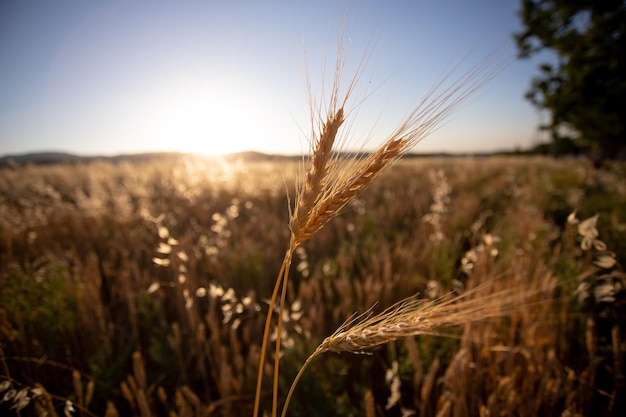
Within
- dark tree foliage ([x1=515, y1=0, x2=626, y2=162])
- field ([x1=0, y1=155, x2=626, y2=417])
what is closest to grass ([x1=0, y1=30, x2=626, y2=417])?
field ([x1=0, y1=155, x2=626, y2=417])

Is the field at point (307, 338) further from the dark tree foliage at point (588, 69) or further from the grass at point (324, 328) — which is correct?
the dark tree foliage at point (588, 69)

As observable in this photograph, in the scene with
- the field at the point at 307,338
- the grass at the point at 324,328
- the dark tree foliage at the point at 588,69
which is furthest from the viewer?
the dark tree foliage at the point at 588,69

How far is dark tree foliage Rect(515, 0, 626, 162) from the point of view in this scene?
31.9 ft

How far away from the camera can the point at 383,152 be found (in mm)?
770

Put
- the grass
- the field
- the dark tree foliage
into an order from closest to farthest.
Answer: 1. the grass
2. the field
3. the dark tree foliage

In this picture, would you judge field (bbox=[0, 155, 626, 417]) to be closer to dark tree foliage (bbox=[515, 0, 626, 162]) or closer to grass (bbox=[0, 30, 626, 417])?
grass (bbox=[0, 30, 626, 417])

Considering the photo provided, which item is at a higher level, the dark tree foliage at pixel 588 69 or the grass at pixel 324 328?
the dark tree foliage at pixel 588 69

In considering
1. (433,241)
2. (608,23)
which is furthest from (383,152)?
(608,23)

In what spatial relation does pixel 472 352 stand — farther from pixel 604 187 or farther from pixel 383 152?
pixel 604 187

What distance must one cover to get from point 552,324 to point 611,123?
45.0ft

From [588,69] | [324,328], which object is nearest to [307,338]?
[324,328]

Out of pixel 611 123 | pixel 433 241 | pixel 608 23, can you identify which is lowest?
pixel 433 241

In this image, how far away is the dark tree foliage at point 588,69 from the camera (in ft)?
31.9

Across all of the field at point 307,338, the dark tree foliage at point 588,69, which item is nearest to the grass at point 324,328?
the field at point 307,338
